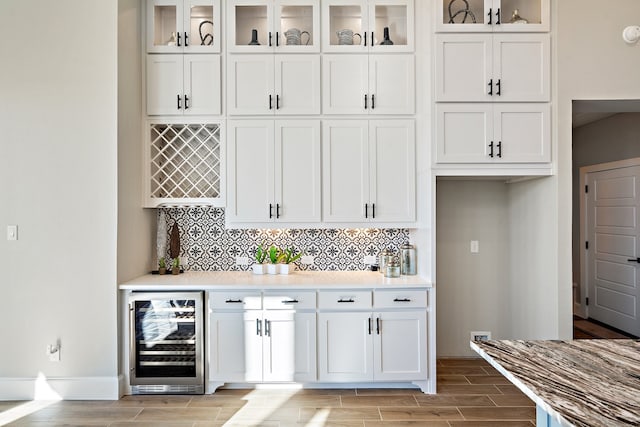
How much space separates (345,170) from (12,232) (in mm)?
2637

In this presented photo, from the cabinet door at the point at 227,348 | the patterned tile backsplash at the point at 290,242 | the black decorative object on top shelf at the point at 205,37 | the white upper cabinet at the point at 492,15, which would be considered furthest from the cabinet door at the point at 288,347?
the white upper cabinet at the point at 492,15

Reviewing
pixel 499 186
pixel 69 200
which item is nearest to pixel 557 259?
pixel 499 186

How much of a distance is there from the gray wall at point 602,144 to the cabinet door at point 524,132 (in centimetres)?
245

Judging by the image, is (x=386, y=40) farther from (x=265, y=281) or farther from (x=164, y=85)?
(x=265, y=281)

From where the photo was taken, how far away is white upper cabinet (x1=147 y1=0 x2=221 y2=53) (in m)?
3.27

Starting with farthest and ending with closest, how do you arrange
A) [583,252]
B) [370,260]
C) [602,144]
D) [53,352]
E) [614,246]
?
[583,252] < [602,144] < [614,246] < [370,260] < [53,352]

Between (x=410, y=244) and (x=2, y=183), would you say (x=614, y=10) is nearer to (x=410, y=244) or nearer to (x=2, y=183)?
(x=410, y=244)

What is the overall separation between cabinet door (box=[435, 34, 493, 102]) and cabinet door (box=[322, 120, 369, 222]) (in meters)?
0.70

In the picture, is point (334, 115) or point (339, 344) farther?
point (334, 115)

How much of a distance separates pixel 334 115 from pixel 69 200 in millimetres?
2194

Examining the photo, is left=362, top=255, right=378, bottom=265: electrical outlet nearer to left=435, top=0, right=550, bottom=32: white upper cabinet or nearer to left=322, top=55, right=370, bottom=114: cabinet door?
left=322, top=55, right=370, bottom=114: cabinet door

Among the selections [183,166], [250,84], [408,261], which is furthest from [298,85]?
[408,261]

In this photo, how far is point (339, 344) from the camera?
302cm

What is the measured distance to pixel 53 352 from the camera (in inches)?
115
